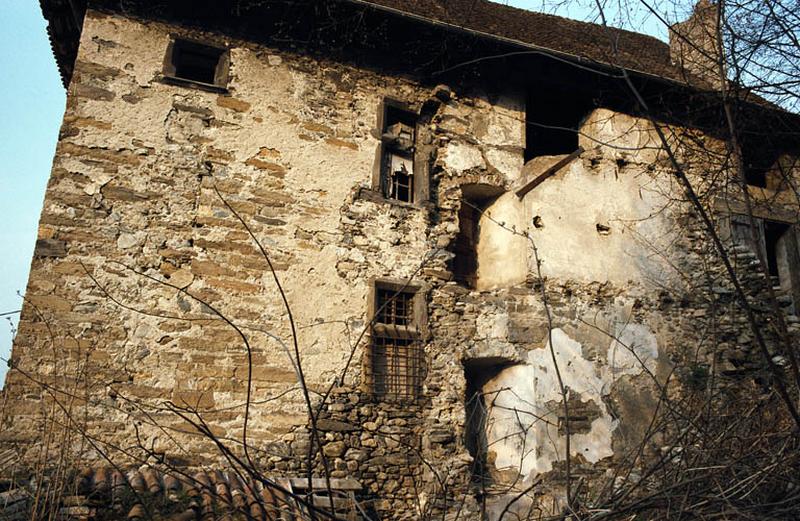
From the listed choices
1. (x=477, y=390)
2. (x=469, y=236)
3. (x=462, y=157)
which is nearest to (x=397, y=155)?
(x=462, y=157)

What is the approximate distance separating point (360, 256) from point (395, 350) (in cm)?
114

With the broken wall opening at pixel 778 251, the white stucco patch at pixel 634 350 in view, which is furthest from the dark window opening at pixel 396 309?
the broken wall opening at pixel 778 251

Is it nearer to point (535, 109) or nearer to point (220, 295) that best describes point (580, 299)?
point (535, 109)

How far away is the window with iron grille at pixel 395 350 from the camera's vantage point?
6742 millimetres

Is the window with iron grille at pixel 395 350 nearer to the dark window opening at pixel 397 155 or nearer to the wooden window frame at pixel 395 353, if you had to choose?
the wooden window frame at pixel 395 353

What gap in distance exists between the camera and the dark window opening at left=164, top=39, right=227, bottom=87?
7.03m

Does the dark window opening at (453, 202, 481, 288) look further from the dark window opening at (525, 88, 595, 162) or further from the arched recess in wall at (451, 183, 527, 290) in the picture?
the dark window opening at (525, 88, 595, 162)

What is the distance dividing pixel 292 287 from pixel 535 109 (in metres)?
4.63

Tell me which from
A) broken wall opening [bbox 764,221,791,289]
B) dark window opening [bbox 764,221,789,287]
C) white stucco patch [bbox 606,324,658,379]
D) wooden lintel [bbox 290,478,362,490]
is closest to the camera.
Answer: wooden lintel [bbox 290,478,362,490]

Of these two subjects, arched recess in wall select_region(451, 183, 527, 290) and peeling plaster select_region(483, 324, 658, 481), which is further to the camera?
arched recess in wall select_region(451, 183, 527, 290)

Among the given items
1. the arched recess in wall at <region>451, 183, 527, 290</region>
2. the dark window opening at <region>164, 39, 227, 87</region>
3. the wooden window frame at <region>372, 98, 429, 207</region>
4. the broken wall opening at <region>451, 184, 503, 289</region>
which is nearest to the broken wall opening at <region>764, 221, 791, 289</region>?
the arched recess in wall at <region>451, 183, 527, 290</region>

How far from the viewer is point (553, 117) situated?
9.07m

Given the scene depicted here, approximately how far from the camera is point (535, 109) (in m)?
8.92

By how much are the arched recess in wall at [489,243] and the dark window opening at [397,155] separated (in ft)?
2.37
